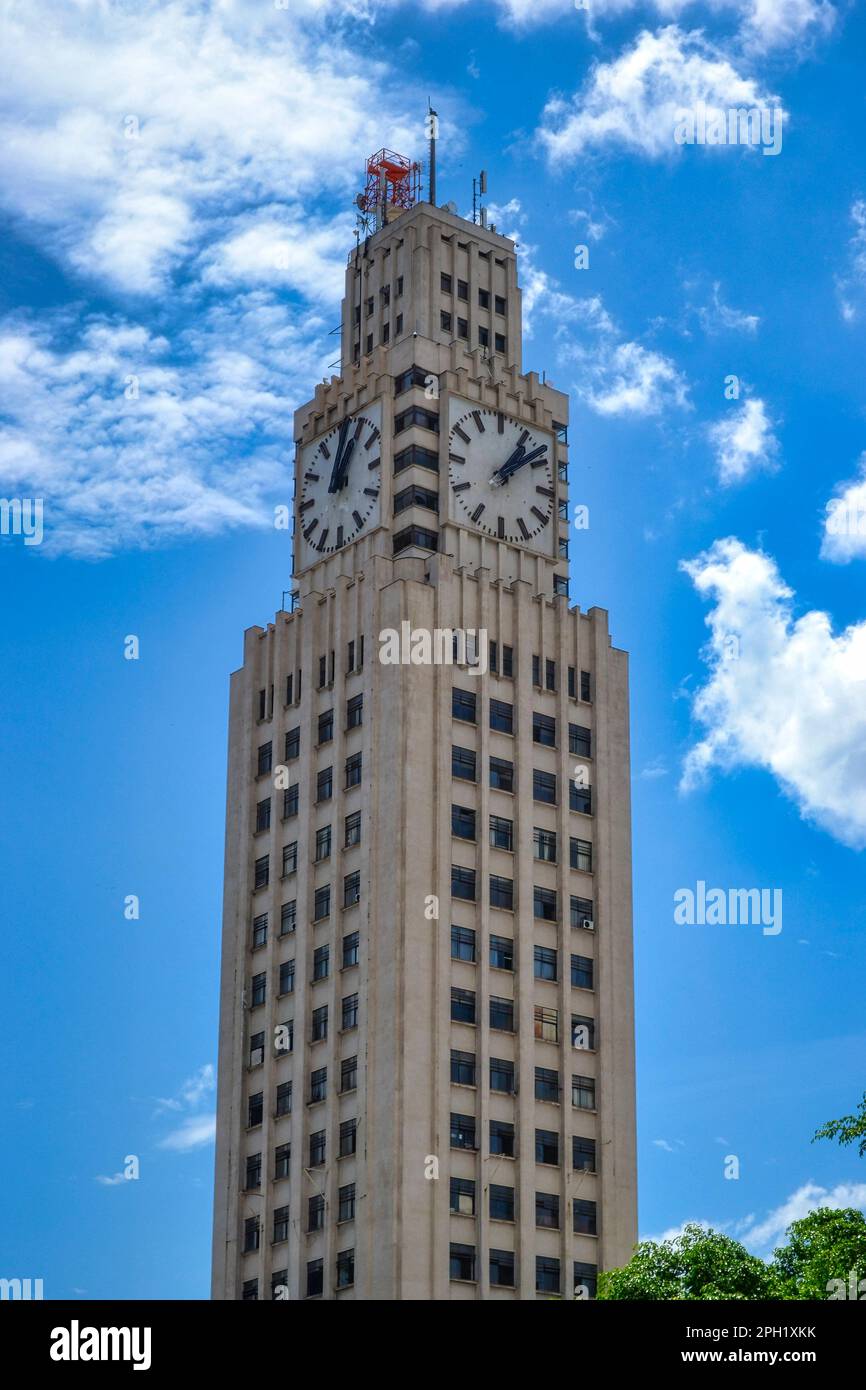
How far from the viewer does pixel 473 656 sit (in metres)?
93.8

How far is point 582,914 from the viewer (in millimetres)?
94062

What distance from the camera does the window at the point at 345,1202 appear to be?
84.4 meters

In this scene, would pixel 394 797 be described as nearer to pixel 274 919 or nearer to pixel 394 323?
pixel 274 919

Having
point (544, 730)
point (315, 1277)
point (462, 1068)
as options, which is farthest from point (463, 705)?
point (315, 1277)

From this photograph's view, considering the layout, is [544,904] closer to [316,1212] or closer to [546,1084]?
[546,1084]

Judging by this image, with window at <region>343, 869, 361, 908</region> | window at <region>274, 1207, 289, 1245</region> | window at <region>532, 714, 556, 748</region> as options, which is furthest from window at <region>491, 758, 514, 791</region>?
window at <region>274, 1207, 289, 1245</region>

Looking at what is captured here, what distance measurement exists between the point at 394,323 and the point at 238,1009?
3500cm

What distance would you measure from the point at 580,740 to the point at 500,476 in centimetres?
1352

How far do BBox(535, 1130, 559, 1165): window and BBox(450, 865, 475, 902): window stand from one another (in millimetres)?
10297

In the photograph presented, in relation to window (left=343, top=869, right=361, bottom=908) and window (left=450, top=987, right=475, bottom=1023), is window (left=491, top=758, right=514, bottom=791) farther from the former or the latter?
window (left=450, top=987, right=475, bottom=1023)

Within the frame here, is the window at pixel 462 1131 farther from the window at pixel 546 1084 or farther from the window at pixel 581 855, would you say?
the window at pixel 581 855

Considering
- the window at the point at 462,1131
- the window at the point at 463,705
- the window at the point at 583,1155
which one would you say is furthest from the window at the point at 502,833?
the window at the point at 583,1155

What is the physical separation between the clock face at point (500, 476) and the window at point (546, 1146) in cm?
2804

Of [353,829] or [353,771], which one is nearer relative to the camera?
[353,829]
